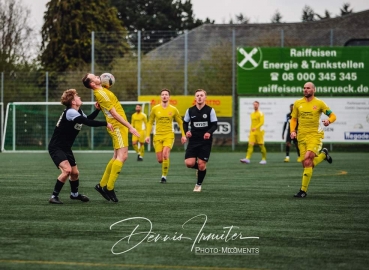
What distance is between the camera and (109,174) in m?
12.8

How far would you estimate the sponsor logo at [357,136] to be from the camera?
3847 centimetres

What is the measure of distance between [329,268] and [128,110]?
34908 millimetres

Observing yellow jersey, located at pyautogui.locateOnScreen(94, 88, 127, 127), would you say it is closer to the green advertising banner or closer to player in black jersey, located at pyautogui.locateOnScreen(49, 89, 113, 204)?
player in black jersey, located at pyautogui.locateOnScreen(49, 89, 113, 204)

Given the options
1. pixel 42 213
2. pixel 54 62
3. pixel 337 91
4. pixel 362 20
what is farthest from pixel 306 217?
pixel 54 62

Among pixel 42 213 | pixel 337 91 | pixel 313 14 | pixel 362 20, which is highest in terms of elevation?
pixel 313 14

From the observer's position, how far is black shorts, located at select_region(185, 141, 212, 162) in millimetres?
15102

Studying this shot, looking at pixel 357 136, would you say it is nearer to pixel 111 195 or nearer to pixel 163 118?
pixel 163 118

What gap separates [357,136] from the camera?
3856cm

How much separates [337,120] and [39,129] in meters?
14.8

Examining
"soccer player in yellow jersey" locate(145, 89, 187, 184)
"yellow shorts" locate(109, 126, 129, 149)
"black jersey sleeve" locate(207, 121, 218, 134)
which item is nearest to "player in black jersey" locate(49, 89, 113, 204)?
"yellow shorts" locate(109, 126, 129, 149)

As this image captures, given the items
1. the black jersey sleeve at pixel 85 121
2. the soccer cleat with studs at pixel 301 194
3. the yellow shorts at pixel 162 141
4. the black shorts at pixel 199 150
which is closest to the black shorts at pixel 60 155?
the black jersey sleeve at pixel 85 121

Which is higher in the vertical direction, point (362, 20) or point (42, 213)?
point (362, 20)

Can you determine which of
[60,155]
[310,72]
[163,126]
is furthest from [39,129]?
[60,155]

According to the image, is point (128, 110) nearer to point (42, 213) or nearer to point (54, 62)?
point (54, 62)
